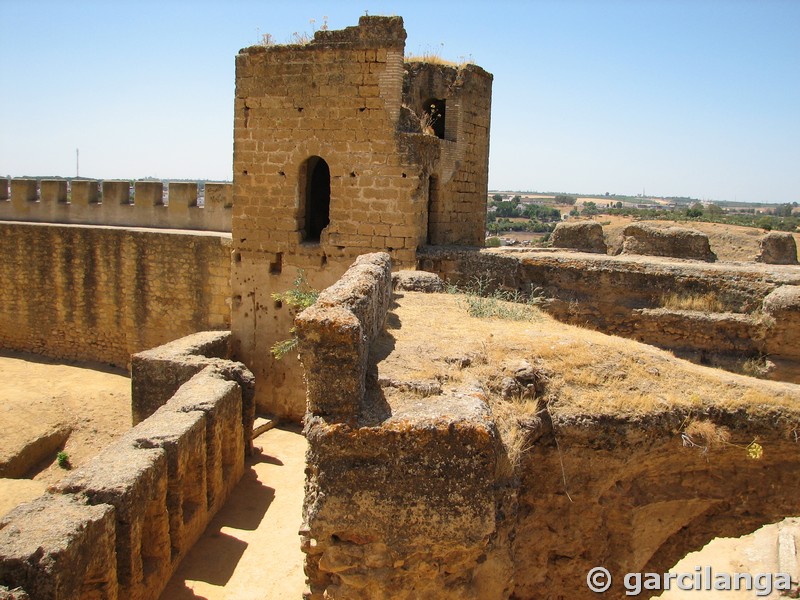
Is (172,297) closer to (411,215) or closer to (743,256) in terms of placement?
(411,215)

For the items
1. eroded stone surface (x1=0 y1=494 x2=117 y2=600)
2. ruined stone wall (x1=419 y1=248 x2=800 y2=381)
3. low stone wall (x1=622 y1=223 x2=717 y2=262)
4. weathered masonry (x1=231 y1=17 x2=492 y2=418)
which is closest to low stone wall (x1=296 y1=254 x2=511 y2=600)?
eroded stone surface (x1=0 y1=494 x2=117 y2=600)

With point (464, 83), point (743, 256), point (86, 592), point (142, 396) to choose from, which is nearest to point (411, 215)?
point (464, 83)

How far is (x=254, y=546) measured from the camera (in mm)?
7699

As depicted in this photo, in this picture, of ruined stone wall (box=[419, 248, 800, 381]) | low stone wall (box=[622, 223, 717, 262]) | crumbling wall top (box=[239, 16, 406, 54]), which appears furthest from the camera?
low stone wall (box=[622, 223, 717, 262])

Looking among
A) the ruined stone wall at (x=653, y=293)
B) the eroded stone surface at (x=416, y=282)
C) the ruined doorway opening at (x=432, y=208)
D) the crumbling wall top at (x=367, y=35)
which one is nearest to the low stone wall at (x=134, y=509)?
the eroded stone surface at (x=416, y=282)

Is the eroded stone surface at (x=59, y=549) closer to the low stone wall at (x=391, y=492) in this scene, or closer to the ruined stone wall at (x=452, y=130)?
the low stone wall at (x=391, y=492)

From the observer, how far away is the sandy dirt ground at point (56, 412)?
33.4 ft

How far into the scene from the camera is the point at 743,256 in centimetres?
2072

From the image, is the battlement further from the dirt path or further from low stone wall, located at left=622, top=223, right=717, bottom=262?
low stone wall, located at left=622, top=223, right=717, bottom=262

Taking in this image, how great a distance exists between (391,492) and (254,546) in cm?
422

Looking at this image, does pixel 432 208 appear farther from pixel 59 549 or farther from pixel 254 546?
pixel 59 549

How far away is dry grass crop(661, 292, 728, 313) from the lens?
8.84 metres

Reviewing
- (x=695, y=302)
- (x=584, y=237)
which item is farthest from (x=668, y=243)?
(x=695, y=302)

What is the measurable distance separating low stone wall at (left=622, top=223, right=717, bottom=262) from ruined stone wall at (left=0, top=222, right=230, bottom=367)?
782 cm
